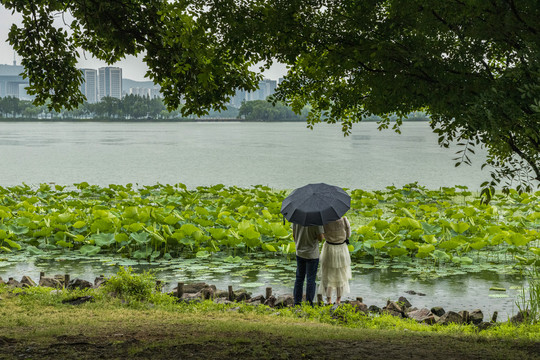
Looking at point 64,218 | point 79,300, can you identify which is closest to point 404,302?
point 79,300

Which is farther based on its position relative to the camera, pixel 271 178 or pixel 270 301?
pixel 271 178

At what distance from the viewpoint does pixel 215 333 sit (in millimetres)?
6004

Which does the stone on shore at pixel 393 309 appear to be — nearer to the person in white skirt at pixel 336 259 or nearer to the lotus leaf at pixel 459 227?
the person in white skirt at pixel 336 259

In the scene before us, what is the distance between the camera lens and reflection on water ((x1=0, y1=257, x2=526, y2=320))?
8922 mm

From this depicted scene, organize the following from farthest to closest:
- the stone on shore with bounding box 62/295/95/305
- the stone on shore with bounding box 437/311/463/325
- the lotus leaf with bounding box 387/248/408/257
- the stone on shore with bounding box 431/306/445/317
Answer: the lotus leaf with bounding box 387/248/408/257
the stone on shore with bounding box 431/306/445/317
the stone on shore with bounding box 62/295/95/305
the stone on shore with bounding box 437/311/463/325

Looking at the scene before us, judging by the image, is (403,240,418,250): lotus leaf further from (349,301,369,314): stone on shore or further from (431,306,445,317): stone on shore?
(349,301,369,314): stone on shore

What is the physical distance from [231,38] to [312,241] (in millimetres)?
3046

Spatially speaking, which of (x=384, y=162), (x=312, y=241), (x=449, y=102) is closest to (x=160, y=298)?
(x=312, y=241)

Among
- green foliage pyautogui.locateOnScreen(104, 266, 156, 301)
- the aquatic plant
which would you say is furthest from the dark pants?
the aquatic plant

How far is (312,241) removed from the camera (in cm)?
790

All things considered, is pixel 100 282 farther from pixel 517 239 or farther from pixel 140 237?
pixel 517 239

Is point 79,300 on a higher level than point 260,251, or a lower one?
higher

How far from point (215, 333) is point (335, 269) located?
8.53 feet

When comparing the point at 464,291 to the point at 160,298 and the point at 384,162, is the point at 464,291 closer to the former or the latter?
the point at 160,298
